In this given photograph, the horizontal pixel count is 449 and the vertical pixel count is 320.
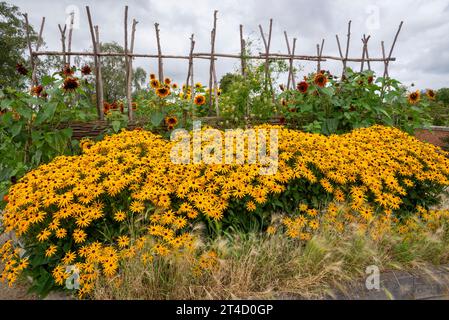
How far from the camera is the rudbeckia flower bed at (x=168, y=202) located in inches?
92.7

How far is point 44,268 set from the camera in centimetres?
244

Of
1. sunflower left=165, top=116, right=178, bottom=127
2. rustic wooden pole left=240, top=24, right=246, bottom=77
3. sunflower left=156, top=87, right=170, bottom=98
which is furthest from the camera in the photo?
rustic wooden pole left=240, top=24, right=246, bottom=77

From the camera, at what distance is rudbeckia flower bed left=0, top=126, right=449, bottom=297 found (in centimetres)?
236

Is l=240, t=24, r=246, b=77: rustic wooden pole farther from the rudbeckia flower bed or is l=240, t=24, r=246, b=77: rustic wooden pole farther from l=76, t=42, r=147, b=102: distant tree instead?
l=76, t=42, r=147, b=102: distant tree

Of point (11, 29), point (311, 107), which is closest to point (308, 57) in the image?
point (311, 107)

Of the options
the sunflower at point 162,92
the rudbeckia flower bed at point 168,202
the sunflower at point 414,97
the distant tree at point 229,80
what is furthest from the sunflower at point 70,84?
the sunflower at point 414,97

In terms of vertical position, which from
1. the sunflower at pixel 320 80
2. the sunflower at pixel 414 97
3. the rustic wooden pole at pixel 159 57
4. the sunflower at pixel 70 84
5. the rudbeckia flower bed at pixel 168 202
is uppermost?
the rustic wooden pole at pixel 159 57

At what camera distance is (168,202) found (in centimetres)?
257

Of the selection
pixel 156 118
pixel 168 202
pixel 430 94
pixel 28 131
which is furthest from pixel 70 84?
pixel 430 94

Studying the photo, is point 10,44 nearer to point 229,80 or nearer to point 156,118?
point 229,80

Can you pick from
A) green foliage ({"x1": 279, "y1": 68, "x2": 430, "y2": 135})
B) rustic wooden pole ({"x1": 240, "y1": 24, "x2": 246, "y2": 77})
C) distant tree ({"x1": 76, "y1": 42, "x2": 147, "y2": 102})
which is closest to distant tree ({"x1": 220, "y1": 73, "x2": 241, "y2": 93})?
rustic wooden pole ({"x1": 240, "y1": 24, "x2": 246, "y2": 77})

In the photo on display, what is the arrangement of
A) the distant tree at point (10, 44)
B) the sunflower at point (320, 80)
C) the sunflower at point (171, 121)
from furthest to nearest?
the distant tree at point (10, 44) → the sunflower at point (320, 80) → the sunflower at point (171, 121)

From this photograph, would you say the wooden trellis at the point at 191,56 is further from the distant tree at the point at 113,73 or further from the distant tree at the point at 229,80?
the distant tree at the point at 113,73

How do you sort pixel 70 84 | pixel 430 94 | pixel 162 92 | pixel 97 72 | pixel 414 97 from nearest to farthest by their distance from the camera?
pixel 70 84 → pixel 162 92 → pixel 97 72 → pixel 414 97 → pixel 430 94
